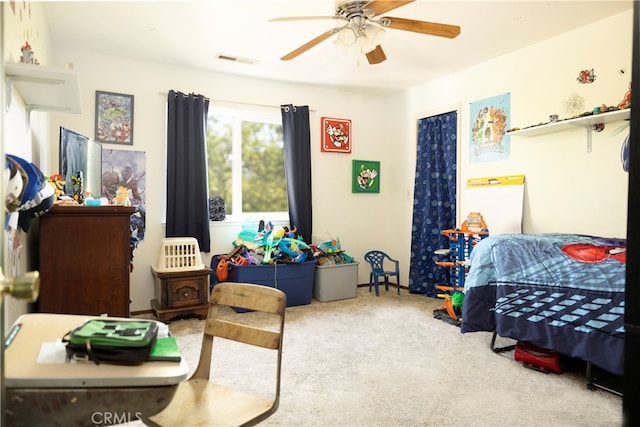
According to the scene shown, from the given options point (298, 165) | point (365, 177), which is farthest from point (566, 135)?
point (298, 165)

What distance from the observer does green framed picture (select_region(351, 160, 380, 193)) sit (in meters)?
5.11

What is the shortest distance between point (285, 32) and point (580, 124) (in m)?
2.40

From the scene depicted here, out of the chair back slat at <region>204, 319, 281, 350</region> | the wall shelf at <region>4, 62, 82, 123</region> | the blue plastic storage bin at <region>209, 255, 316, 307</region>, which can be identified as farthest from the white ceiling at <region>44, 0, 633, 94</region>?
the chair back slat at <region>204, 319, 281, 350</region>

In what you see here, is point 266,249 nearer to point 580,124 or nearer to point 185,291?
point 185,291

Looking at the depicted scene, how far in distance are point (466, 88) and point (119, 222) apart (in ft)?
11.6

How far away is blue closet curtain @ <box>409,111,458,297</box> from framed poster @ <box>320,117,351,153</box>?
0.85 meters

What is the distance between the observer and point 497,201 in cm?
392

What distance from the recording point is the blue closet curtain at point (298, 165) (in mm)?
4621

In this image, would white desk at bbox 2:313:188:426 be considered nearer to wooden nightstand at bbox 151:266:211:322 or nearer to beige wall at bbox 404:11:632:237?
wooden nightstand at bbox 151:266:211:322

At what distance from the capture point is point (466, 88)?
168 inches

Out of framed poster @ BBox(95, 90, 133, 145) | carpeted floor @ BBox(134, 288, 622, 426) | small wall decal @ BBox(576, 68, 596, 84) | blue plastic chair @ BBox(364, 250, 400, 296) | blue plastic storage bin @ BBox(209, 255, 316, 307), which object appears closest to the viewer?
carpeted floor @ BBox(134, 288, 622, 426)

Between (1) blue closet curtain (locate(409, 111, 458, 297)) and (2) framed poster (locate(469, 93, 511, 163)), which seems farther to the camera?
(1) blue closet curtain (locate(409, 111, 458, 297))

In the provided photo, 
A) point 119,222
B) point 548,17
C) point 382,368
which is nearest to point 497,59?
point 548,17

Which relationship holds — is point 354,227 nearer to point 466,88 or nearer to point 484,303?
point 466,88
